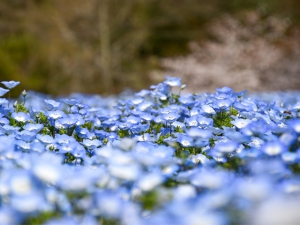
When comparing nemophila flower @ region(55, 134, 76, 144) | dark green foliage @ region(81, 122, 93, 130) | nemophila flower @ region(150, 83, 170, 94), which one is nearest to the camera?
nemophila flower @ region(55, 134, 76, 144)

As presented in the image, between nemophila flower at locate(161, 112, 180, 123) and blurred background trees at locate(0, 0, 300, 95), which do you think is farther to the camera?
blurred background trees at locate(0, 0, 300, 95)

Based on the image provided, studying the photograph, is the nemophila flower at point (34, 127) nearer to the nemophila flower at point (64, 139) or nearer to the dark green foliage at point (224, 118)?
the nemophila flower at point (64, 139)

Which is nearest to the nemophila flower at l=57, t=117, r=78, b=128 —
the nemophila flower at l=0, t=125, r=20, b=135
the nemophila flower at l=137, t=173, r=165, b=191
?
the nemophila flower at l=0, t=125, r=20, b=135

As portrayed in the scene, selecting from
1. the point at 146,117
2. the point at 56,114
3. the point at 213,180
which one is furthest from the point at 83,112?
the point at 213,180

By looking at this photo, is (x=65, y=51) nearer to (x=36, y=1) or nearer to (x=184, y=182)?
(x=36, y=1)

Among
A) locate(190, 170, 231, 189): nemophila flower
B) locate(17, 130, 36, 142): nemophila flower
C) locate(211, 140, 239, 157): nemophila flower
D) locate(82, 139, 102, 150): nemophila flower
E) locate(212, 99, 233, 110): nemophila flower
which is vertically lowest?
locate(190, 170, 231, 189): nemophila flower

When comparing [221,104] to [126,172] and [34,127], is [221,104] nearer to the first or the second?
[34,127]

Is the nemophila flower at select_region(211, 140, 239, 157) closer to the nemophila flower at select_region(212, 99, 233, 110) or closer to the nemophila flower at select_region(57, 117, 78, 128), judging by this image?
the nemophila flower at select_region(212, 99, 233, 110)

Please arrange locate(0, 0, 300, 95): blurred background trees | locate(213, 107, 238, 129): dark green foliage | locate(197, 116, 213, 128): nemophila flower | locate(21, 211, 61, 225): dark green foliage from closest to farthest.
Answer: locate(21, 211, 61, 225): dark green foliage < locate(197, 116, 213, 128): nemophila flower < locate(213, 107, 238, 129): dark green foliage < locate(0, 0, 300, 95): blurred background trees
